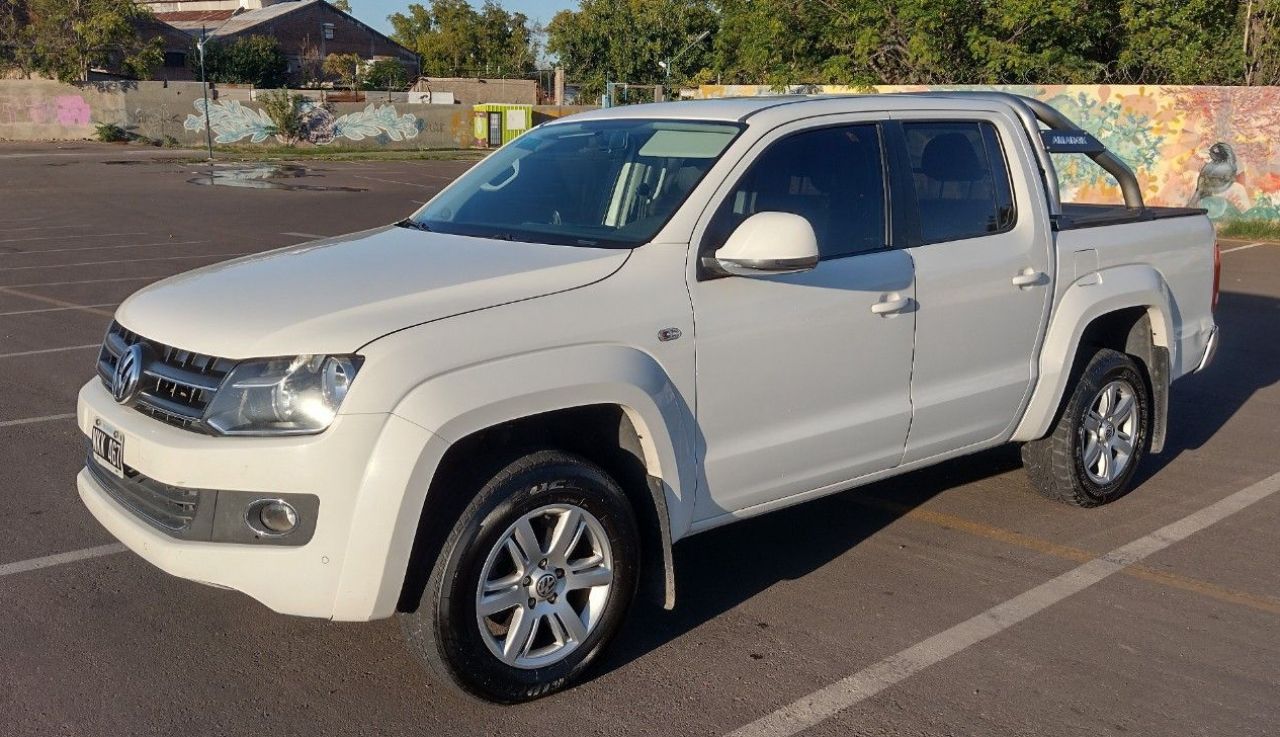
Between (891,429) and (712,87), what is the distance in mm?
22986

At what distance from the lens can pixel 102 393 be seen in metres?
4.20

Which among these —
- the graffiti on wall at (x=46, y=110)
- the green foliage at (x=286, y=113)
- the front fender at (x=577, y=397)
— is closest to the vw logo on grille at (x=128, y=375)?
the front fender at (x=577, y=397)

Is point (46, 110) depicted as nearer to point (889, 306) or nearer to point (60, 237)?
point (60, 237)

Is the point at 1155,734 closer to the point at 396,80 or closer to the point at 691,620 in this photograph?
the point at 691,620

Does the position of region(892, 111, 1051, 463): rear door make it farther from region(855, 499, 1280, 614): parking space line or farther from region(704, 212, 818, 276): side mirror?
region(704, 212, 818, 276): side mirror

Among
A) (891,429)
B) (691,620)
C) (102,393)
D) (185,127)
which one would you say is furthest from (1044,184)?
(185,127)

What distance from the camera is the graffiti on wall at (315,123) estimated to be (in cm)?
4553

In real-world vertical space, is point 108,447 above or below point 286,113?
above

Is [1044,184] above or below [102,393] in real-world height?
above

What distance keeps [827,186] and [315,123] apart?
44.6m

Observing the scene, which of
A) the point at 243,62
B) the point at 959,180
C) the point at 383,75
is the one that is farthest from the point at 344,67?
the point at 959,180

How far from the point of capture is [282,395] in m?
3.54

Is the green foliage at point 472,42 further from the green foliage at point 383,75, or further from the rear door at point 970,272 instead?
the rear door at point 970,272

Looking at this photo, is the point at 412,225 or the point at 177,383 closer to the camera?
the point at 177,383
